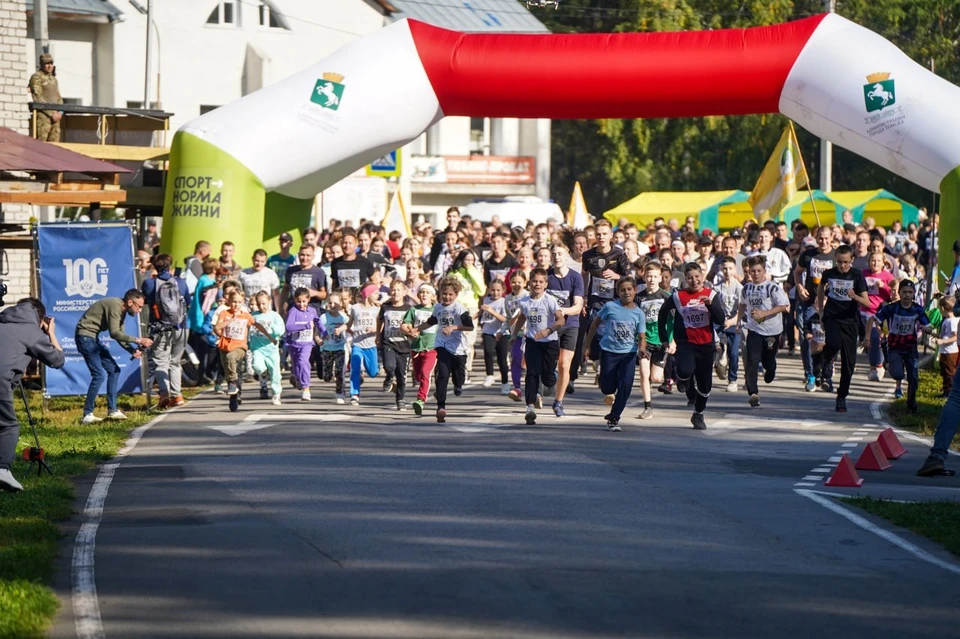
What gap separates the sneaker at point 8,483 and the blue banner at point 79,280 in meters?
6.10

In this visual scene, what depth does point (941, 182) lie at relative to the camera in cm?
1969

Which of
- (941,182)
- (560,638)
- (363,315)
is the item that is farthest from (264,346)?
(560,638)

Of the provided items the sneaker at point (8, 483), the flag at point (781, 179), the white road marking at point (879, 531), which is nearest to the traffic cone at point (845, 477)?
the white road marking at point (879, 531)

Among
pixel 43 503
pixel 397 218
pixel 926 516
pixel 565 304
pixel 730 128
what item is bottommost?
pixel 43 503

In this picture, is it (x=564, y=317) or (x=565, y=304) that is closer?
(x=564, y=317)

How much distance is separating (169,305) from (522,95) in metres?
5.76

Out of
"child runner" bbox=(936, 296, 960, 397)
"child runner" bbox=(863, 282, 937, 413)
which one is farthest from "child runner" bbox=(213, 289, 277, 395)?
"child runner" bbox=(936, 296, 960, 397)

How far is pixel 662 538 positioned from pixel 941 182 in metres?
11.6

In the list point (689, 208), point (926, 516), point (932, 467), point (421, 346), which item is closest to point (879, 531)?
point (926, 516)

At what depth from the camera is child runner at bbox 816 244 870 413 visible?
17516 mm

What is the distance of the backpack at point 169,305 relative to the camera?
704 inches

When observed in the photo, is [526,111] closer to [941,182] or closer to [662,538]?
[941,182]

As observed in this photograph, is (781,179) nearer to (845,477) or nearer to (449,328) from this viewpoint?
(449,328)

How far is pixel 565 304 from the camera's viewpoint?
17.8 metres
